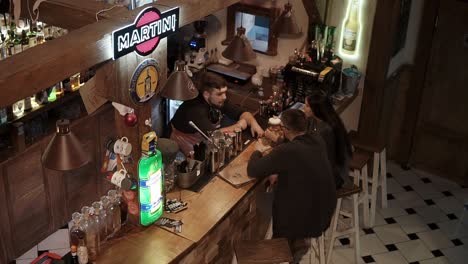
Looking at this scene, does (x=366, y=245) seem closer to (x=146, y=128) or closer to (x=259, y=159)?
(x=259, y=159)

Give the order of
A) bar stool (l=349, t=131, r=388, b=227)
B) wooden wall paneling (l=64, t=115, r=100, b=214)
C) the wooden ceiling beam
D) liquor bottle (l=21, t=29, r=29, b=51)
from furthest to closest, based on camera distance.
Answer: bar stool (l=349, t=131, r=388, b=227)
wooden wall paneling (l=64, t=115, r=100, b=214)
liquor bottle (l=21, t=29, r=29, b=51)
the wooden ceiling beam

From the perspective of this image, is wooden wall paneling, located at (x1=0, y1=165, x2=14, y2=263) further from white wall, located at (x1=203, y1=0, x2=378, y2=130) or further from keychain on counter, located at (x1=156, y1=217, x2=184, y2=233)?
white wall, located at (x1=203, y1=0, x2=378, y2=130)

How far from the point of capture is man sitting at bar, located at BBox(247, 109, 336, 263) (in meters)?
4.57

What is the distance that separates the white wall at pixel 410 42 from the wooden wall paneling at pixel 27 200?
3983mm

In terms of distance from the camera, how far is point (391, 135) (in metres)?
7.99

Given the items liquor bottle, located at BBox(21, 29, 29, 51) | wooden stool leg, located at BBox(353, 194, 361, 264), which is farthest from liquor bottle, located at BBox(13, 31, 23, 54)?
wooden stool leg, located at BBox(353, 194, 361, 264)

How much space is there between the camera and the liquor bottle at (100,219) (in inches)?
161

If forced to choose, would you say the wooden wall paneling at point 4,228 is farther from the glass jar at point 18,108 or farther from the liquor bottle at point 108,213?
the liquor bottle at point 108,213

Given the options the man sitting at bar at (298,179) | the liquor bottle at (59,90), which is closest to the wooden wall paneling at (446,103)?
the man sitting at bar at (298,179)

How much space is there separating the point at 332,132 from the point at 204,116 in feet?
3.98

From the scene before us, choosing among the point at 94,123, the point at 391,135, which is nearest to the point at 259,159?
the point at 94,123

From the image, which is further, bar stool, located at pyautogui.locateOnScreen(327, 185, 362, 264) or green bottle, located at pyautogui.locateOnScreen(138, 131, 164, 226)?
bar stool, located at pyautogui.locateOnScreen(327, 185, 362, 264)

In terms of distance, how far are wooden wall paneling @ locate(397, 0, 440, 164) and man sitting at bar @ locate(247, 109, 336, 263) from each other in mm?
3247

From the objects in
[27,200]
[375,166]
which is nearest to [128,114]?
[27,200]
